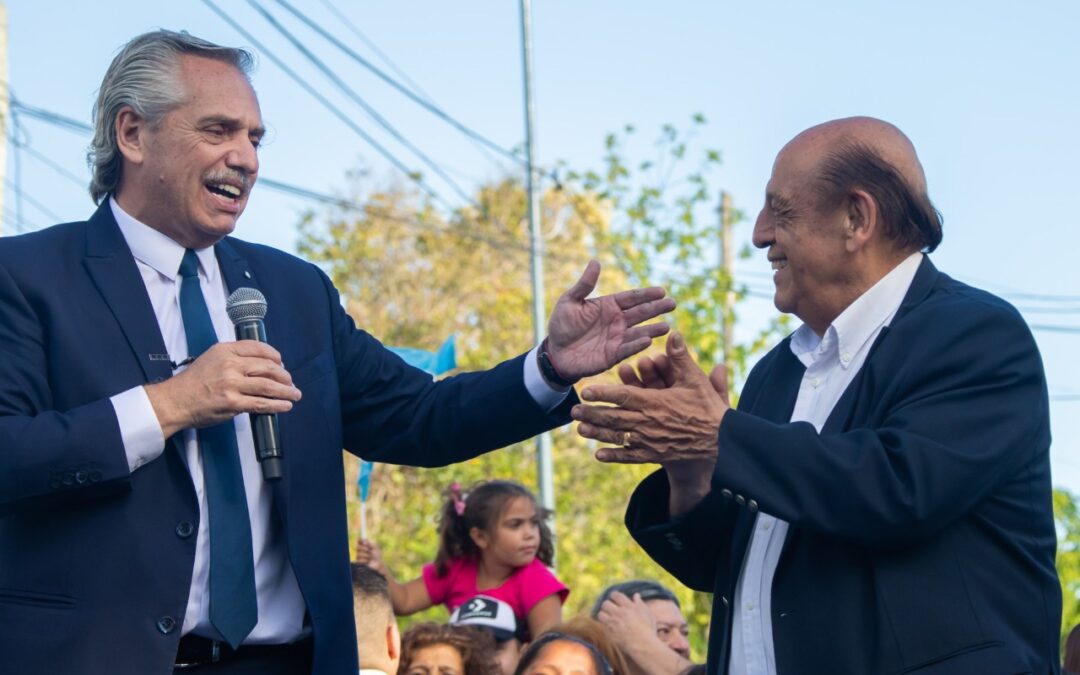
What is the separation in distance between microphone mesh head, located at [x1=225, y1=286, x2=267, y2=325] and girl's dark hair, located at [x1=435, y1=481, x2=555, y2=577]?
4350 mm

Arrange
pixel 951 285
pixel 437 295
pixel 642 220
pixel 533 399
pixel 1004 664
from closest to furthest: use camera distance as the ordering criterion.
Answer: pixel 1004 664 < pixel 951 285 < pixel 533 399 < pixel 642 220 < pixel 437 295

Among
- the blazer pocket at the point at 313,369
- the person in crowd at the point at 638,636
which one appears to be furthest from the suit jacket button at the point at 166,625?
the person in crowd at the point at 638,636

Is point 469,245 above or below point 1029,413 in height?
above

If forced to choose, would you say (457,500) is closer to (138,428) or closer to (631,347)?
(631,347)

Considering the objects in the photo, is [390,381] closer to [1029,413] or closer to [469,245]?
[1029,413]

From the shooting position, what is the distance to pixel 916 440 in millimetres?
3205

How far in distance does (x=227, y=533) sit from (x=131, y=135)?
3.72ft

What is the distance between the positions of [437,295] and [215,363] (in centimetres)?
1772

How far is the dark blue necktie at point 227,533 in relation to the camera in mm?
3436

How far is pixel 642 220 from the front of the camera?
16203mm

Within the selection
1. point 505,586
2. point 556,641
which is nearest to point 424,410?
point 556,641

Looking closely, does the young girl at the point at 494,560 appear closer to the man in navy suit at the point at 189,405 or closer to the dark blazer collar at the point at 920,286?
the man in navy suit at the point at 189,405

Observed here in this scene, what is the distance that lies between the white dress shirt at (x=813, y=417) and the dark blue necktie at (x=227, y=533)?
3.75 ft

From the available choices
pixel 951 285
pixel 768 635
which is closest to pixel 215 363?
pixel 768 635
